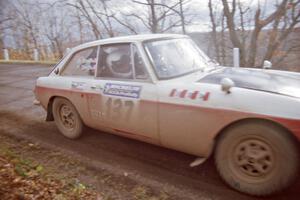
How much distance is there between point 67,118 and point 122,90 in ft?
5.30

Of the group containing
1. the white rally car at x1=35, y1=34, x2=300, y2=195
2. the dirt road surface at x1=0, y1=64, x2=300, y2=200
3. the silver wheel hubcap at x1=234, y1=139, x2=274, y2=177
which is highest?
the white rally car at x1=35, y1=34, x2=300, y2=195

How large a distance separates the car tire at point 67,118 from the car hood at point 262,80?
232 centimetres

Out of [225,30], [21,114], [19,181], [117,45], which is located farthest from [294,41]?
[19,181]

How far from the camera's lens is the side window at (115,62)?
147 inches

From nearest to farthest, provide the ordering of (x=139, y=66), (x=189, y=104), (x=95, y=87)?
(x=189, y=104), (x=139, y=66), (x=95, y=87)

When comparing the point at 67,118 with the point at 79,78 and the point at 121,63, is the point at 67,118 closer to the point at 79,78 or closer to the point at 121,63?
the point at 79,78

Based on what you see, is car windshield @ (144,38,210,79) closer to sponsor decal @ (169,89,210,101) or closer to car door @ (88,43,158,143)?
car door @ (88,43,158,143)

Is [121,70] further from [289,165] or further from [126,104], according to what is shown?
[289,165]

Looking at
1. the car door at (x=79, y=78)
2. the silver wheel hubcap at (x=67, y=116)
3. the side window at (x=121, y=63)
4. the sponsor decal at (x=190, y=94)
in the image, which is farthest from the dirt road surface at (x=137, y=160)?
the side window at (x=121, y=63)

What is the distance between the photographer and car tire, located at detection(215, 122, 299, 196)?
2623 mm

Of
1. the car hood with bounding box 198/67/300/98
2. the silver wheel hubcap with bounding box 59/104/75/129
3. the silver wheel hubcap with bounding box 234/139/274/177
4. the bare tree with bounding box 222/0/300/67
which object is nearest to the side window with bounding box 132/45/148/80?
the car hood with bounding box 198/67/300/98

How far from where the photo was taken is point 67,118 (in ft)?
15.6

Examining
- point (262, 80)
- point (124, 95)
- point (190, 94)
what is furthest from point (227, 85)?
point (124, 95)

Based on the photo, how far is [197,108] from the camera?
2996mm
